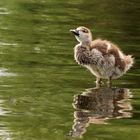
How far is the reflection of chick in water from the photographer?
30.5ft

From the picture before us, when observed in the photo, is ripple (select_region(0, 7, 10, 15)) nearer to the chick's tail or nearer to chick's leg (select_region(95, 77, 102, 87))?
the chick's tail

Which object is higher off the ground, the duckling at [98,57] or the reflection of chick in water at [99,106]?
the duckling at [98,57]

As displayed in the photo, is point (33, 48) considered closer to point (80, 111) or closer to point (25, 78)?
point (25, 78)

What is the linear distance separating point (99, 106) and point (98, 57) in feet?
5.41

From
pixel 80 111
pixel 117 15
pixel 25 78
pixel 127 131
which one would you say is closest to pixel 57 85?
pixel 25 78

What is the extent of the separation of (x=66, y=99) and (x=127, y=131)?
69.6 inches

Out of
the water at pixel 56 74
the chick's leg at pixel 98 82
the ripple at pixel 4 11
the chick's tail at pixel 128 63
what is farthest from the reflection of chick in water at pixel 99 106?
the ripple at pixel 4 11

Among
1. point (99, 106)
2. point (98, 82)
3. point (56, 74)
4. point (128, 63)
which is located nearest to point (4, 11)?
point (56, 74)

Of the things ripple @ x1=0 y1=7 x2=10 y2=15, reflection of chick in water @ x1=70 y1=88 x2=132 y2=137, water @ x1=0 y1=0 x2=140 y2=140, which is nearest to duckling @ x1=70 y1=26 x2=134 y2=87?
water @ x1=0 y1=0 x2=140 y2=140

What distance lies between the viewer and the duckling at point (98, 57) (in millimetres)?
11727

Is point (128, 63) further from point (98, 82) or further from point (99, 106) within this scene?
point (99, 106)

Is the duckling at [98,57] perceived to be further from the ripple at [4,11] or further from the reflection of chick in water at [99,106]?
the ripple at [4,11]

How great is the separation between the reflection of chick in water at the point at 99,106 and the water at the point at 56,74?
13mm

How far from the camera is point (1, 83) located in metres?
11.3
